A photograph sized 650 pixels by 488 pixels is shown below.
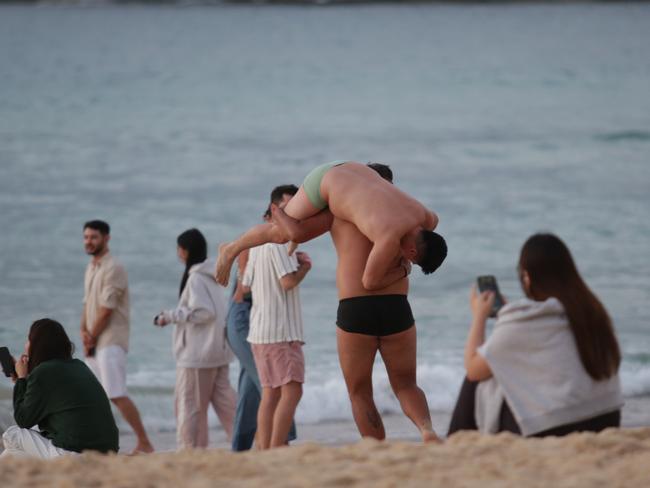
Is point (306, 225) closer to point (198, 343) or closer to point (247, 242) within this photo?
point (247, 242)

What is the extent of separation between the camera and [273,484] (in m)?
4.84

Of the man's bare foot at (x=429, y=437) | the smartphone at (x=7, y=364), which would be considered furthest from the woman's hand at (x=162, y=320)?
the man's bare foot at (x=429, y=437)

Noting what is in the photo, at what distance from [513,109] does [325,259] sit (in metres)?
29.2

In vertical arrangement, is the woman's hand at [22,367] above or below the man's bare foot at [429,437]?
above

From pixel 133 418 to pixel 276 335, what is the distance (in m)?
2.12

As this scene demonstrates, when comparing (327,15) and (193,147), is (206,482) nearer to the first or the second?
(193,147)

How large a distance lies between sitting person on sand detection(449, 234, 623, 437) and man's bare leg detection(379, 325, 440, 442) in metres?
1.34

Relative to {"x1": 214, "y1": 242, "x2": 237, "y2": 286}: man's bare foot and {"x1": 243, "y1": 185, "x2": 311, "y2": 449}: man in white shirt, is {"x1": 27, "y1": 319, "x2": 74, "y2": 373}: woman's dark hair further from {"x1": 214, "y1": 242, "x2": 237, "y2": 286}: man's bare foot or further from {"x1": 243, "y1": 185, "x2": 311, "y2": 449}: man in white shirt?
{"x1": 243, "y1": 185, "x2": 311, "y2": 449}: man in white shirt

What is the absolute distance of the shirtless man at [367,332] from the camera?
20.9 feet

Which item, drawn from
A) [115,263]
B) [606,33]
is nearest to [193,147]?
[115,263]

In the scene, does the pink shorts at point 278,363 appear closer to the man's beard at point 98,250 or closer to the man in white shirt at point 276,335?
the man in white shirt at point 276,335

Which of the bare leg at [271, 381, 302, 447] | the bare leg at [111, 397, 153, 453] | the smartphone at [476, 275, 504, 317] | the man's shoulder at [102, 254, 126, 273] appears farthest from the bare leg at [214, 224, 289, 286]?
the bare leg at [111, 397, 153, 453]

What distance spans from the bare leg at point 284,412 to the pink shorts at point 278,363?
0.05m

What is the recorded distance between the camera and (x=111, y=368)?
916 cm
